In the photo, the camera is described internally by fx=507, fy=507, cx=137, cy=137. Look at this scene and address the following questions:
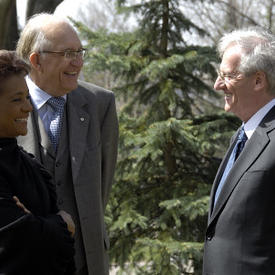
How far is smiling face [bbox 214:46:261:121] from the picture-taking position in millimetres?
2711

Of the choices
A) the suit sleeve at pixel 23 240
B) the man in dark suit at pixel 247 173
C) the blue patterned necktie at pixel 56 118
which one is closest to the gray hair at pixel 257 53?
the man in dark suit at pixel 247 173

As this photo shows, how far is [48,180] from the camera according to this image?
2.15 metres

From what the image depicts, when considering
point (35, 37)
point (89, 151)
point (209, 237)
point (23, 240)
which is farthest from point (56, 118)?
point (23, 240)

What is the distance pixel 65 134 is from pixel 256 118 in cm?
107

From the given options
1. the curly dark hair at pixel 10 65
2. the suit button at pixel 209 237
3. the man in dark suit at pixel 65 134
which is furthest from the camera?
the man in dark suit at pixel 65 134

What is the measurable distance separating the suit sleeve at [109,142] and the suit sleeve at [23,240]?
50.9 inches

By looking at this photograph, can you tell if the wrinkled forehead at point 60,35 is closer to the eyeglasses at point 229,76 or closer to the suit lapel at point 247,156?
the eyeglasses at point 229,76

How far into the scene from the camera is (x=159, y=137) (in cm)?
614

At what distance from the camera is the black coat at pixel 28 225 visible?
5.99 ft

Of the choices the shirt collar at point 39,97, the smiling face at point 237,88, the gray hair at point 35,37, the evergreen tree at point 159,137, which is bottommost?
the evergreen tree at point 159,137

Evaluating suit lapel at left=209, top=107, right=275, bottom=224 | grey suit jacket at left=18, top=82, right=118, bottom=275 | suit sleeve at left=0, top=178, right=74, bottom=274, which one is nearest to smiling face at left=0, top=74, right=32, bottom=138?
suit sleeve at left=0, top=178, right=74, bottom=274

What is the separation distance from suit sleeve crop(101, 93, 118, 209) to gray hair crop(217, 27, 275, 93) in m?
0.87

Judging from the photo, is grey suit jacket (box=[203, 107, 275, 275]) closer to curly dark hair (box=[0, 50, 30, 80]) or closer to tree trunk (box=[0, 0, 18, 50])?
curly dark hair (box=[0, 50, 30, 80])

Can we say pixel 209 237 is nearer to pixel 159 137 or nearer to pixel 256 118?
pixel 256 118
